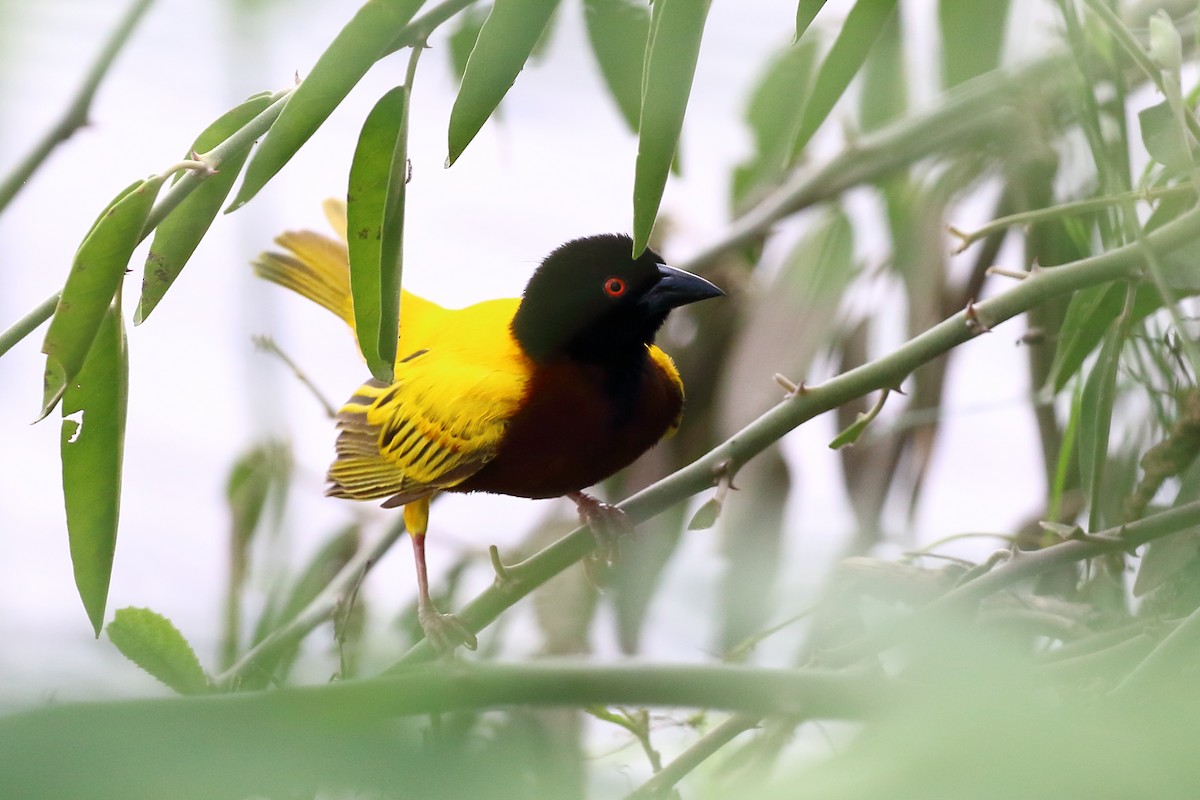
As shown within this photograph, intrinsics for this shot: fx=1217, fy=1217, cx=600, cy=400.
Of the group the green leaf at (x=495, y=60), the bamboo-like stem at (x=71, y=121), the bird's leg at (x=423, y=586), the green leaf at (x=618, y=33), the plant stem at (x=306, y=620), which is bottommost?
the bird's leg at (x=423, y=586)

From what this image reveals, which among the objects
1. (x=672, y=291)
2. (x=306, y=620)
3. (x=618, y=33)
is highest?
(x=618, y=33)

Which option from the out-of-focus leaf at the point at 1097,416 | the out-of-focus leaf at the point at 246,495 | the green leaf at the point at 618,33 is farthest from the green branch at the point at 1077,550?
the out-of-focus leaf at the point at 246,495

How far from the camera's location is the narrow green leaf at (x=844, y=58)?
1.10m

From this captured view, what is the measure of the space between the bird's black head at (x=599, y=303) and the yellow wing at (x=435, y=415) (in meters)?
0.06

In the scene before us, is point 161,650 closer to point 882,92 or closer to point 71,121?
point 71,121

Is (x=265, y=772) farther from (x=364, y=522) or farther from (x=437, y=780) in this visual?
(x=364, y=522)

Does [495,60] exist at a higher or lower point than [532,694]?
higher

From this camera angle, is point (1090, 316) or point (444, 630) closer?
point (1090, 316)

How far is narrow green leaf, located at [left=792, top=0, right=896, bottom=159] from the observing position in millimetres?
1097

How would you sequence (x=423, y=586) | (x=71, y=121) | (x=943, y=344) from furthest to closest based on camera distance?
1. (x=423, y=586)
2. (x=71, y=121)
3. (x=943, y=344)

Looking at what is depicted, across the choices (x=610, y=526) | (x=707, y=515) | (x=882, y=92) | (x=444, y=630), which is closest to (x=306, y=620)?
(x=444, y=630)

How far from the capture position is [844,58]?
1138 millimetres

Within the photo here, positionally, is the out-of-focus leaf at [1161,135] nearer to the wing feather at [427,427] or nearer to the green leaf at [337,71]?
the green leaf at [337,71]

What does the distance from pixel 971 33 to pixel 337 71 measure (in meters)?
0.91
